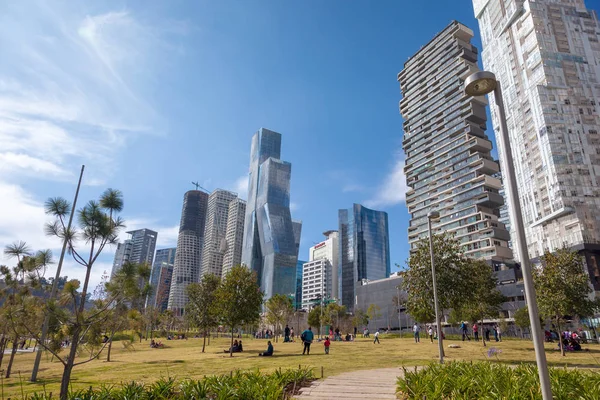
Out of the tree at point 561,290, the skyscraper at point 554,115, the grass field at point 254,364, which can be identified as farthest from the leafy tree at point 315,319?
the tree at point 561,290

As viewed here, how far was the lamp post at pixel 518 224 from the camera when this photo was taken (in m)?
5.99

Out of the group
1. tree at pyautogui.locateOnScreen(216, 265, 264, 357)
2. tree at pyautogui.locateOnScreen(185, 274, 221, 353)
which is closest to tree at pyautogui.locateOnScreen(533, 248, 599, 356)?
tree at pyautogui.locateOnScreen(216, 265, 264, 357)

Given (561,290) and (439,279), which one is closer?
(439,279)

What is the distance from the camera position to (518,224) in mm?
6352

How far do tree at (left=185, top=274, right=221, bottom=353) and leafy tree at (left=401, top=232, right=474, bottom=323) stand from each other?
69.6 ft

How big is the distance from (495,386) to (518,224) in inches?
193

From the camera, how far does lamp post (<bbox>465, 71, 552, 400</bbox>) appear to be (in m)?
5.99

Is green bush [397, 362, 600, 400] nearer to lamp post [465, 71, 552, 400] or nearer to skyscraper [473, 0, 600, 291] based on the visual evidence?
lamp post [465, 71, 552, 400]

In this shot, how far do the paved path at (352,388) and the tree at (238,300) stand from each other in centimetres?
1910

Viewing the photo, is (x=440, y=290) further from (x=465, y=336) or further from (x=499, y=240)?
(x=499, y=240)

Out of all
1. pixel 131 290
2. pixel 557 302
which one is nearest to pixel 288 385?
pixel 131 290

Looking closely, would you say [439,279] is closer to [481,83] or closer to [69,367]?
[481,83]

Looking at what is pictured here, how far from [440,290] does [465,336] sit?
66.8ft

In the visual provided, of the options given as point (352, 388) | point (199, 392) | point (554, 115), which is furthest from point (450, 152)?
point (199, 392)
